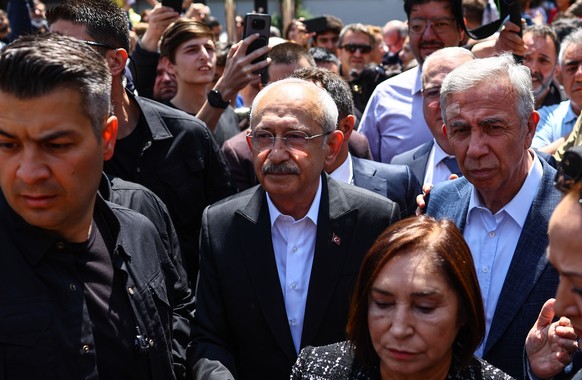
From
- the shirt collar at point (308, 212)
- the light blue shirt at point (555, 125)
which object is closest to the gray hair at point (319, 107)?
the shirt collar at point (308, 212)

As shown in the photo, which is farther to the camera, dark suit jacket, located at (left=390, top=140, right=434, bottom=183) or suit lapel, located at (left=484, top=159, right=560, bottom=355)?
dark suit jacket, located at (left=390, top=140, right=434, bottom=183)

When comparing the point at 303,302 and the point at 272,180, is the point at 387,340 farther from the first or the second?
the point at 272,180

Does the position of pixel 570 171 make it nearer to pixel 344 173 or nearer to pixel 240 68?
pixel 344 173

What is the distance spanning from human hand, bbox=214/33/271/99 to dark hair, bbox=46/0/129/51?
92cm

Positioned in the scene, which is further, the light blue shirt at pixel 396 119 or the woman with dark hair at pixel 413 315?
the light blue shirt at pixel 396 119

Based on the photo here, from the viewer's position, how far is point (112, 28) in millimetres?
4461

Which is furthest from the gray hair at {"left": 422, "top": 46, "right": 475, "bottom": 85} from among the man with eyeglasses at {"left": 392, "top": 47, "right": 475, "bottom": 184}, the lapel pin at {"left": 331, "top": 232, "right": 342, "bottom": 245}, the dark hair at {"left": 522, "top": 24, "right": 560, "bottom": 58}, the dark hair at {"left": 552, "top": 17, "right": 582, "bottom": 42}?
the dark hair at {"left": 552, "top": 17, "right": 582, "bottom": 42}

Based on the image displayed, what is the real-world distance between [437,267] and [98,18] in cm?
246

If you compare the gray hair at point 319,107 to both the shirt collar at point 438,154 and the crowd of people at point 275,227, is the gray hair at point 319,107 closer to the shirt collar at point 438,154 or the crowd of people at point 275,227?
the crowd of people at point 275,227

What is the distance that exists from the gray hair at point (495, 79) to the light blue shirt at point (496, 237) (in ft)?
0.87

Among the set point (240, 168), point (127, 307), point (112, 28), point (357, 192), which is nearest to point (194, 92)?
point (240, 168)

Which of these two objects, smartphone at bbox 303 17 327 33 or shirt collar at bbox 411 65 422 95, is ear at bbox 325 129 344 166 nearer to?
shirt collar at bbox 411 65 422 95

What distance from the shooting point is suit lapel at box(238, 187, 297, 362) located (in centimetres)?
353

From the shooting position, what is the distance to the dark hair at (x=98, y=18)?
442 cm
